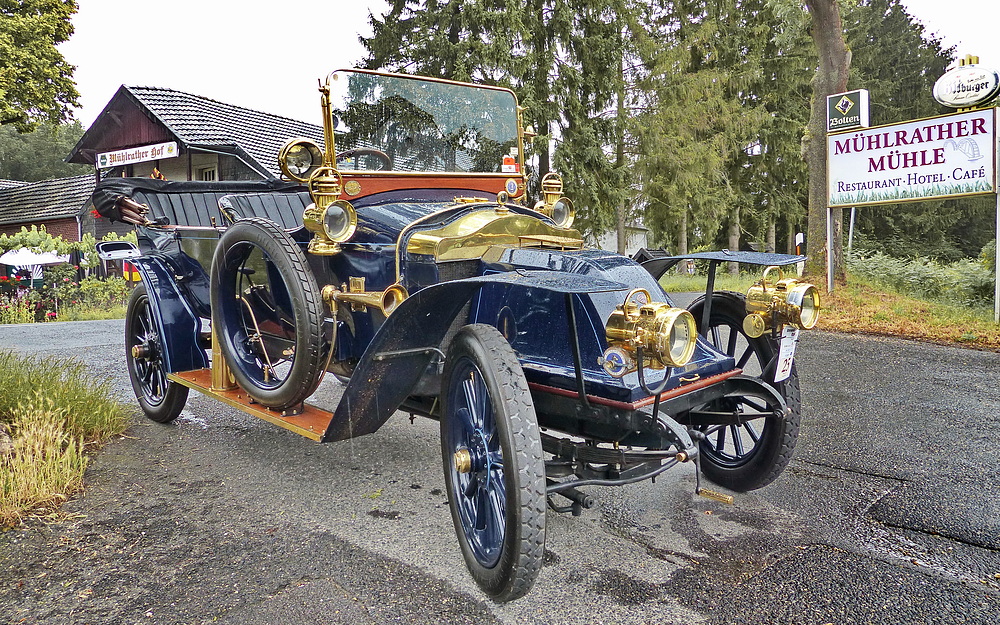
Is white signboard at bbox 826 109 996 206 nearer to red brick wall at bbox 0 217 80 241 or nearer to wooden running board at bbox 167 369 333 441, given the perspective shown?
wooden running board at bbox 167 369 333 441

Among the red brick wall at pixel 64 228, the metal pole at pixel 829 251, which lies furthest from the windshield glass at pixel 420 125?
Answer: the red brick wall at pixel 64 228

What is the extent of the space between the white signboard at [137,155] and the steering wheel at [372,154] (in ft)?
48.0

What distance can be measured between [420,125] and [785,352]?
236 cm

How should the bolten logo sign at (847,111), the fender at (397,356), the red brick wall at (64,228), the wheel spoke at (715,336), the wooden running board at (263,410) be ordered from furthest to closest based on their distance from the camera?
the red brick wall at (64,228), the bolten logo sign at (847,111), the wheel spoke at (715,336), the wooden running board at (263,410), the fender at (397,356)

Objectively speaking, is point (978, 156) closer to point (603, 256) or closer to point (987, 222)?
point (603, 256)

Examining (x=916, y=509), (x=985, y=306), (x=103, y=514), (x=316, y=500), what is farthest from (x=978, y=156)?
(x=103, y=514)

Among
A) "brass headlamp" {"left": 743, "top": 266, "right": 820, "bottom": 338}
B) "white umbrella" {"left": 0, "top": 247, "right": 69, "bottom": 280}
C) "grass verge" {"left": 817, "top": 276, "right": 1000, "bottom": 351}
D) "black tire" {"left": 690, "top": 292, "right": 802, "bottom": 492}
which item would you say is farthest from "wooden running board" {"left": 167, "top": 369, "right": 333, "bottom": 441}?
"white umbrella" {"left": 0, "top": 247, "right": 69, "bottom": 280}

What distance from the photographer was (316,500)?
341 centimetres

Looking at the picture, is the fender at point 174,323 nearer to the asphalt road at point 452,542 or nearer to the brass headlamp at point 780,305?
the asphalt road at point 452,542

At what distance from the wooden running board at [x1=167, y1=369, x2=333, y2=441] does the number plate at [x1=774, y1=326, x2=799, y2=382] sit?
197 centimetres

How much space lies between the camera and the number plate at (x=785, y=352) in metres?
2.93

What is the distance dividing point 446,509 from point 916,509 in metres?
2.19

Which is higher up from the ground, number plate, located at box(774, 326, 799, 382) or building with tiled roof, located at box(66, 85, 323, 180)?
building with tiled roof, located at box(66, 85, 323, 180)

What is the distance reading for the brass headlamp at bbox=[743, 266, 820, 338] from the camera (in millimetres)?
2908
